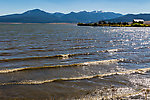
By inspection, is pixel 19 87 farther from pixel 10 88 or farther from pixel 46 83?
pixel 46 83

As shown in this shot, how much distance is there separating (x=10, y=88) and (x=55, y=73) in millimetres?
4956

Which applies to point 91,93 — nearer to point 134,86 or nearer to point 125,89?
point 125,89

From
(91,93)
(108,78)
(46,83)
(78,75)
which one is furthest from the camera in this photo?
(78,75)

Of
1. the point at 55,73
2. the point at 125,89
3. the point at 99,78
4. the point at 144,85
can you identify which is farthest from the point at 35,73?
the point at 144,85

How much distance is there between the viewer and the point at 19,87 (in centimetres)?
1180

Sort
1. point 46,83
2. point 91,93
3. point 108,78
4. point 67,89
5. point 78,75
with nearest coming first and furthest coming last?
point 91,93 → point 67,89 → point 46,83 → point 108,78 → point 78,75

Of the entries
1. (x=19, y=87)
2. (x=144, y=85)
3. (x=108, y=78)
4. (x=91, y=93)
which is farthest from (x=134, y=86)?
(x=19, y=87)

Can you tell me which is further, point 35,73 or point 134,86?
point 35,73

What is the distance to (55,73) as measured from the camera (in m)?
15.5

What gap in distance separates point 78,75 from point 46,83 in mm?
3457

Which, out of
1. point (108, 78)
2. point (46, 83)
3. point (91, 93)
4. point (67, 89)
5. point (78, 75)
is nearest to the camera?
point (91, 93)

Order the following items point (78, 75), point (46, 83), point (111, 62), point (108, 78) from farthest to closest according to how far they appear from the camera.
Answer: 1. point (111, 62)
2. point (78, 75)
3. point (108, 78)
4. point (46, 83)

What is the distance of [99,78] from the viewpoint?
13875 mm

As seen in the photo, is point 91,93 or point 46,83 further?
point 46,83
